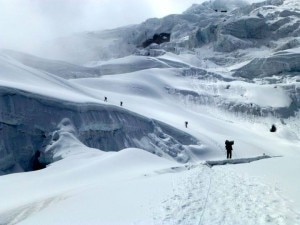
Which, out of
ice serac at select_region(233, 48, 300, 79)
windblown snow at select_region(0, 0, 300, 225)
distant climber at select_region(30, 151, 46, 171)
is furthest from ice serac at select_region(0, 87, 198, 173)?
ice serac at select_region(233, 48, 300, 79)

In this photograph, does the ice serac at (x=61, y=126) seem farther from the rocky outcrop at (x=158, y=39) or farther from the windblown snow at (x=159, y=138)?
the rocky outcrop at (x=158, y=39)

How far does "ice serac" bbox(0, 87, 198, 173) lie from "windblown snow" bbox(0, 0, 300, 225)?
9cm

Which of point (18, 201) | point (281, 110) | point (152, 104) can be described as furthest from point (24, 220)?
point (281, 110)

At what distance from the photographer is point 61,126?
1357 inches

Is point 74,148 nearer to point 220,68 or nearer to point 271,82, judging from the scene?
point 271,82

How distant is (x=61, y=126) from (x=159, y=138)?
11419 millimetres

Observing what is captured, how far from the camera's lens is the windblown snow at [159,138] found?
39.8 ft

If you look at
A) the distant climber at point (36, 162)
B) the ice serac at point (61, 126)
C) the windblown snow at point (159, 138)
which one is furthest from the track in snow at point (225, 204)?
the distant climber at point (36, 162)

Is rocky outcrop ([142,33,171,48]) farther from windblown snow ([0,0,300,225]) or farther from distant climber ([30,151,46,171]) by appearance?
distant climber ([30,151,46,171])

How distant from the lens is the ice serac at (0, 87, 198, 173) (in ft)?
106

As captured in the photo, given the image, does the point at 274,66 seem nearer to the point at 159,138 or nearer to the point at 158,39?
the point at 159,138

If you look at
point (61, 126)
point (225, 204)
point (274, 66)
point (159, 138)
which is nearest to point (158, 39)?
point (274, 66)

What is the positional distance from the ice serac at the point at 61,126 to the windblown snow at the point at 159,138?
9cm

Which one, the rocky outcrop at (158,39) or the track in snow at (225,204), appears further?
the rocky outcrop at (158,39)
